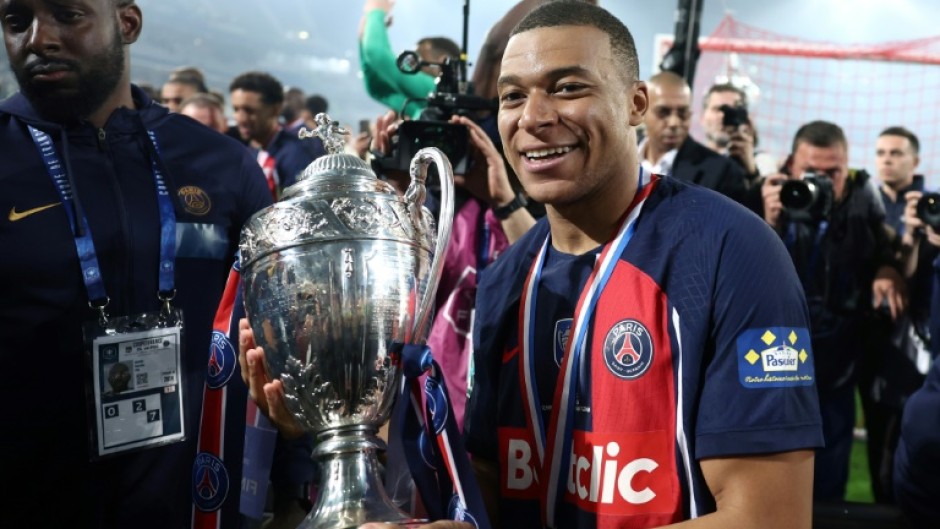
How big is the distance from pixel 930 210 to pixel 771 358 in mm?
2449

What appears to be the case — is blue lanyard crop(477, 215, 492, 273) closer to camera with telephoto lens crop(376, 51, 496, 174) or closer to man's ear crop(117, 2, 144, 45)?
camera with telephoto lens crop(376, 51, 496, 174)

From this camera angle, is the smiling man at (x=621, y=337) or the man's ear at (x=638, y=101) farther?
the man's ear at (x=638, y=101)

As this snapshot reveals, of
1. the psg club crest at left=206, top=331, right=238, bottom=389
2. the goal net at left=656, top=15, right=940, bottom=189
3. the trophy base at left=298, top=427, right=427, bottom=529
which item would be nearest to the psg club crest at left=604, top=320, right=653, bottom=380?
the trophy base at left=298, top=427, right=427, bottom=529

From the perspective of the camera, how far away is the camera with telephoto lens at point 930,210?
139 inches

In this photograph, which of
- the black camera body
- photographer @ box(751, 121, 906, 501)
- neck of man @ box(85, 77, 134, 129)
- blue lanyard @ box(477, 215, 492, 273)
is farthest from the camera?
the black camera body

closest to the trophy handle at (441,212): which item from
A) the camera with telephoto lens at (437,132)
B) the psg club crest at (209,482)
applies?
the psg club crest at (209,482)

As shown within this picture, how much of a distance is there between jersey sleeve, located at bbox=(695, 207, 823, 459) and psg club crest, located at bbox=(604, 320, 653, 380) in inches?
3.7

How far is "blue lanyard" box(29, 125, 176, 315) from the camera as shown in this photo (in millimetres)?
1846

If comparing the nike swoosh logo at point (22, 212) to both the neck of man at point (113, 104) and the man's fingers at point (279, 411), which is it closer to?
the neck of man at point (113, 104)

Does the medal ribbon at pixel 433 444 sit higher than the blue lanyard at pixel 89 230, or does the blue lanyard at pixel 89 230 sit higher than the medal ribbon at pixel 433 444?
the blue lanyard at pixel 89 230

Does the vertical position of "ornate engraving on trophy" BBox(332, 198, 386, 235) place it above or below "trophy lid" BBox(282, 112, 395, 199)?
below

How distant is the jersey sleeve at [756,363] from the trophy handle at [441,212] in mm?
425

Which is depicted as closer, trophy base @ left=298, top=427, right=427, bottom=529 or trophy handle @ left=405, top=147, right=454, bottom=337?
trophy base @ left=298, top=427, right=427, bottom=529

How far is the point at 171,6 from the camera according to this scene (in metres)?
17.5
